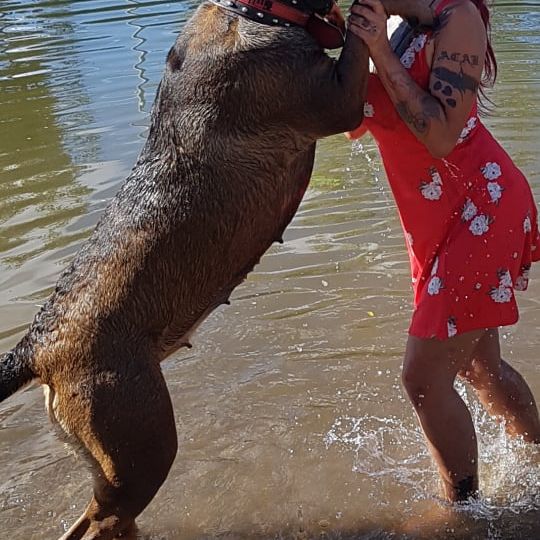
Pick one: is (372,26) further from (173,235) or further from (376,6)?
(173,235)

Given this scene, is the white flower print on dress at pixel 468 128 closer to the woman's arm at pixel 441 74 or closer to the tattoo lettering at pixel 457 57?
the woman's arm at pixel 441 74

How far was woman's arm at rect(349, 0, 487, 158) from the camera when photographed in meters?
3.04

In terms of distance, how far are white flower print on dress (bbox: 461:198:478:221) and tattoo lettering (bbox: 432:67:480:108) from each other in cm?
39

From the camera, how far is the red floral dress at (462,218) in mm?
3262

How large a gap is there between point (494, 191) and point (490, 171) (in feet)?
0.25

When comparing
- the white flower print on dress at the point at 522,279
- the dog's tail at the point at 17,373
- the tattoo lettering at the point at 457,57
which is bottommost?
the dog's tail at the point at 17,373

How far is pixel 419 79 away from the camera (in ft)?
10.5

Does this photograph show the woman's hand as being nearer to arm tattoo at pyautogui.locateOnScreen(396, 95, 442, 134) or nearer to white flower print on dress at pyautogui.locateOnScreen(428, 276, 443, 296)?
arm tattoo at pyautogui.locateOnScreen(396, 95, 442, 134)

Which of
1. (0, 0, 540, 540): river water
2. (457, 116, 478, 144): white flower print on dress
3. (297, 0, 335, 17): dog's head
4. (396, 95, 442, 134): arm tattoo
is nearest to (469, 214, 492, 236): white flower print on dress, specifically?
(457, 116, 478, 144): white flower print on dress

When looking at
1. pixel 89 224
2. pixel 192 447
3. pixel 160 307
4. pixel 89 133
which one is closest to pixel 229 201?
pixel 160 307

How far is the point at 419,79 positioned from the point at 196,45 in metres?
0.85

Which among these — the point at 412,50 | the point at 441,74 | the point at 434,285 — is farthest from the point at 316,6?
the point at 434,285

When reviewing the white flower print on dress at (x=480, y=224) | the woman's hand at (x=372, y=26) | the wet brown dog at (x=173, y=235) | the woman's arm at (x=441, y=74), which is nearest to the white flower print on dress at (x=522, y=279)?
the white flower print on dress at (x=480, y=224)

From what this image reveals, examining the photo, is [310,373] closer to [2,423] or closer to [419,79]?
[2,423]
